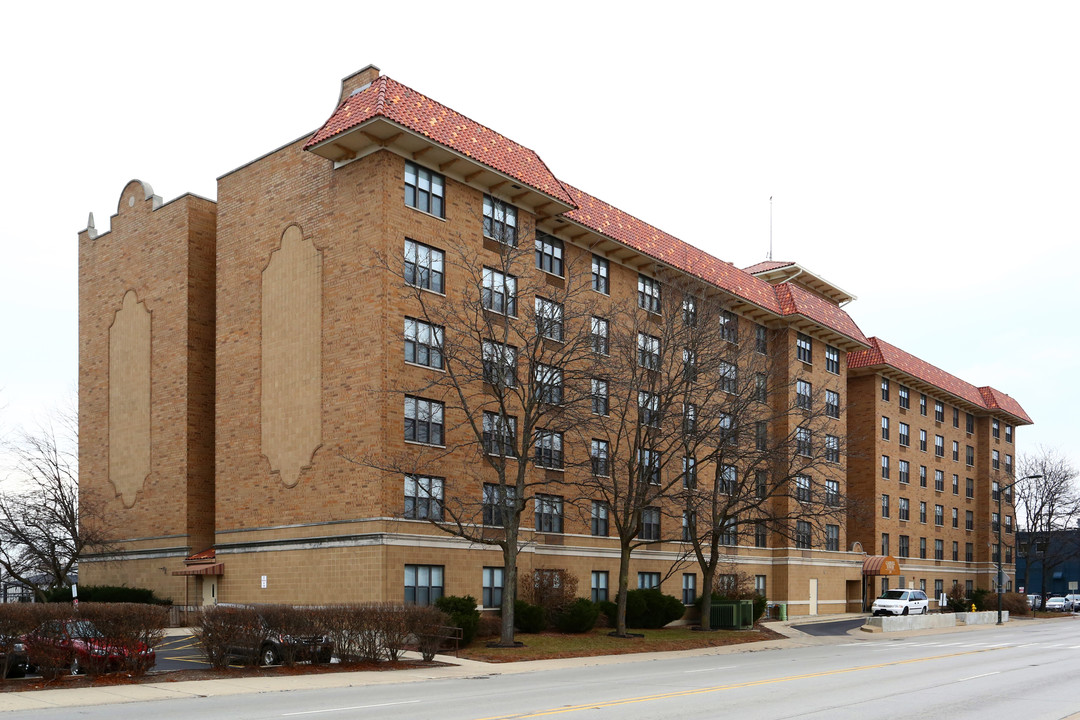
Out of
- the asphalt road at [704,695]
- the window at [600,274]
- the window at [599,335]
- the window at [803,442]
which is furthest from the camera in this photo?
the window at [600,274]

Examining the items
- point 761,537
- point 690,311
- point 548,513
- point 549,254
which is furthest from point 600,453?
point 761,537

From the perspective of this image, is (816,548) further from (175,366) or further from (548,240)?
(175,366)

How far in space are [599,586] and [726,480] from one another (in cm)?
844

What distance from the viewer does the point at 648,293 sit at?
156 ft

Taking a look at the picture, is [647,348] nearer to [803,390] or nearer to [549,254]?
[549,254]

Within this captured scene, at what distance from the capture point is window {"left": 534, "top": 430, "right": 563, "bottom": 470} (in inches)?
1566

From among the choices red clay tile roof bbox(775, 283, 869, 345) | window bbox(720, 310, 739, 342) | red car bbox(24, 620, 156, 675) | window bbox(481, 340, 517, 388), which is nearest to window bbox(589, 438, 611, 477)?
window bbox(481, 340, 517, 388)

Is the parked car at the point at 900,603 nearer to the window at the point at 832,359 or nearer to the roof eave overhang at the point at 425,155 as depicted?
the window at the point at 832,359

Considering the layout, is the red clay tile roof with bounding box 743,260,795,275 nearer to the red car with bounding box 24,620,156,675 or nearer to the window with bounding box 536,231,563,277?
the window with bounding box 536,231,563,277

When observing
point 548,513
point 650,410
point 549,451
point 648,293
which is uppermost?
→ point 648,293

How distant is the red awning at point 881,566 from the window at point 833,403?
33.4 feet

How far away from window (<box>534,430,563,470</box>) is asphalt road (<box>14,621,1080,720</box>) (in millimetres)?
11606

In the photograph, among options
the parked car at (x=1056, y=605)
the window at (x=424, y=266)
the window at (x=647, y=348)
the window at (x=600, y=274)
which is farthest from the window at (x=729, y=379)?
the parked car at (x=1056, y=605)

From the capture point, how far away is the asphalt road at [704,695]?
1564cm
